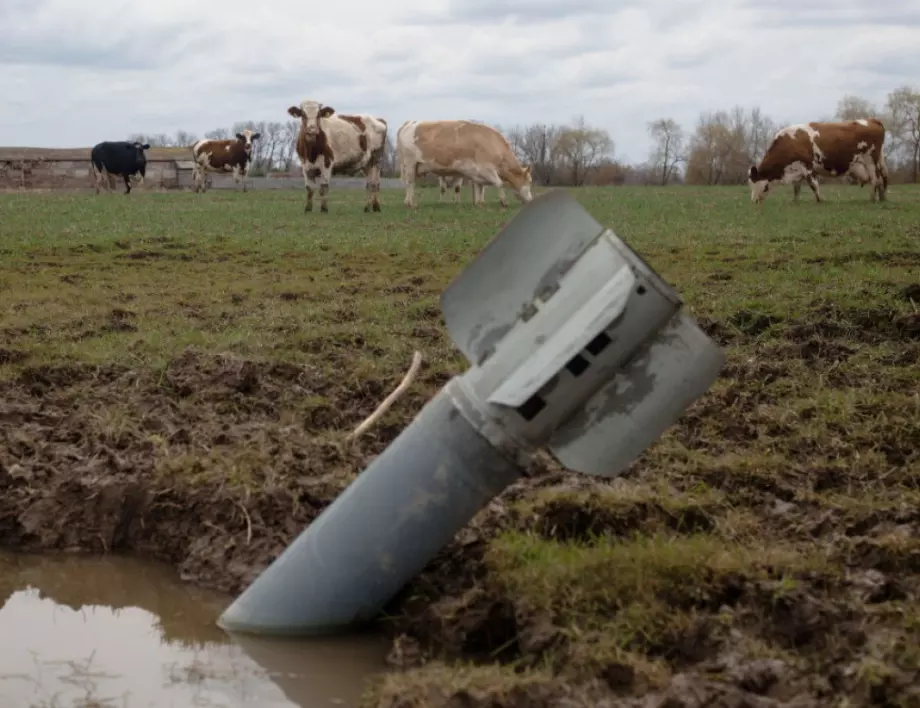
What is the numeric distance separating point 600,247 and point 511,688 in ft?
4.67

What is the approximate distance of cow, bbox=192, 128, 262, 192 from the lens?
4491cm

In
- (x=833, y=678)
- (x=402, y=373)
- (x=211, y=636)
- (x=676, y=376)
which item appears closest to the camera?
(x=833, y=678)

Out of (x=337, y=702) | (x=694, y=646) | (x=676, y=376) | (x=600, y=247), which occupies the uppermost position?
(x=600, y=247)

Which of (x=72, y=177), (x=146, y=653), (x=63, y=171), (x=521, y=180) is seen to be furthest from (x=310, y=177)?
(x=63, y=171)

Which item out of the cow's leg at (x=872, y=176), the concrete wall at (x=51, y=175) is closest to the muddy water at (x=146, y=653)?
the cow's leg at (x=872, y=176)

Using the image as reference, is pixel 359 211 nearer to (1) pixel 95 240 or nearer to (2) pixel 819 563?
(1) pixel 95 240

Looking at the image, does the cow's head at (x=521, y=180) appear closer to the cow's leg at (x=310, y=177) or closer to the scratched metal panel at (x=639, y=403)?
the cow's leg at (x=310, y=177)

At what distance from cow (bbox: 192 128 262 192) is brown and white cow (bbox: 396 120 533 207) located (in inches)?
825

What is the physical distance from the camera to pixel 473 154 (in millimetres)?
24656

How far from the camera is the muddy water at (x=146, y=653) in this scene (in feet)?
A: 12.8

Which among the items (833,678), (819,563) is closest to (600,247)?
(819,563)

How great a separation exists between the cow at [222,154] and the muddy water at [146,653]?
41.1 m

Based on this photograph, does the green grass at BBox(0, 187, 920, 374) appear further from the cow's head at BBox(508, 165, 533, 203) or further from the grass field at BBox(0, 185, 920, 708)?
the cow's head at BBox(508, 165, 533, 203)

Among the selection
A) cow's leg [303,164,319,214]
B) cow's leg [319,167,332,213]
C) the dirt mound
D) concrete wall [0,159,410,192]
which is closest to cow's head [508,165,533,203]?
cow's leg [319,167,332,213]
